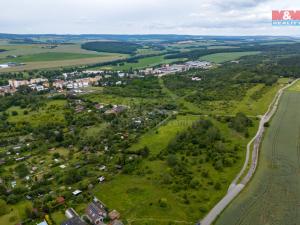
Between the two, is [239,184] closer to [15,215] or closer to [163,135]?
[163,135]

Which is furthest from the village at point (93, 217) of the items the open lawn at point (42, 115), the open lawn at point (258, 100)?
the open lawn at point (258, 100)

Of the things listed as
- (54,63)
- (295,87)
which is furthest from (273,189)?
(54,63)

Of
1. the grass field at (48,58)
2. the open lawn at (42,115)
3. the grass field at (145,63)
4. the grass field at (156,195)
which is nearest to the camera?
the grass field at (156,195)

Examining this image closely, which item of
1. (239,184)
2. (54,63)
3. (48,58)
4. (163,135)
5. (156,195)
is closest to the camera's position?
(156,195)

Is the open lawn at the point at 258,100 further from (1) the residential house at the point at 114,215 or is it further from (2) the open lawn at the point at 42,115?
(1) the residential house at the point at 114,215

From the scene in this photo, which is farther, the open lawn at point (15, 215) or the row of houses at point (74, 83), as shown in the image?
the row of houses at point (74, 83)

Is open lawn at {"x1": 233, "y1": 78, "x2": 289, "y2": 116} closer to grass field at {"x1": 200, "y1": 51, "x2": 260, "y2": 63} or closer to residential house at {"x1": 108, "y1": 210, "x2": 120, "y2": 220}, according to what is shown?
residential house at {"x1": 108, "y1": 210, "x2": 120, "y2": 220}

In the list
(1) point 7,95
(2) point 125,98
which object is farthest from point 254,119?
(1) point 7,95

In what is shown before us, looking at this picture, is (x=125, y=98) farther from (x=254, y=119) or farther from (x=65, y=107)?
(x=254, y=119)
